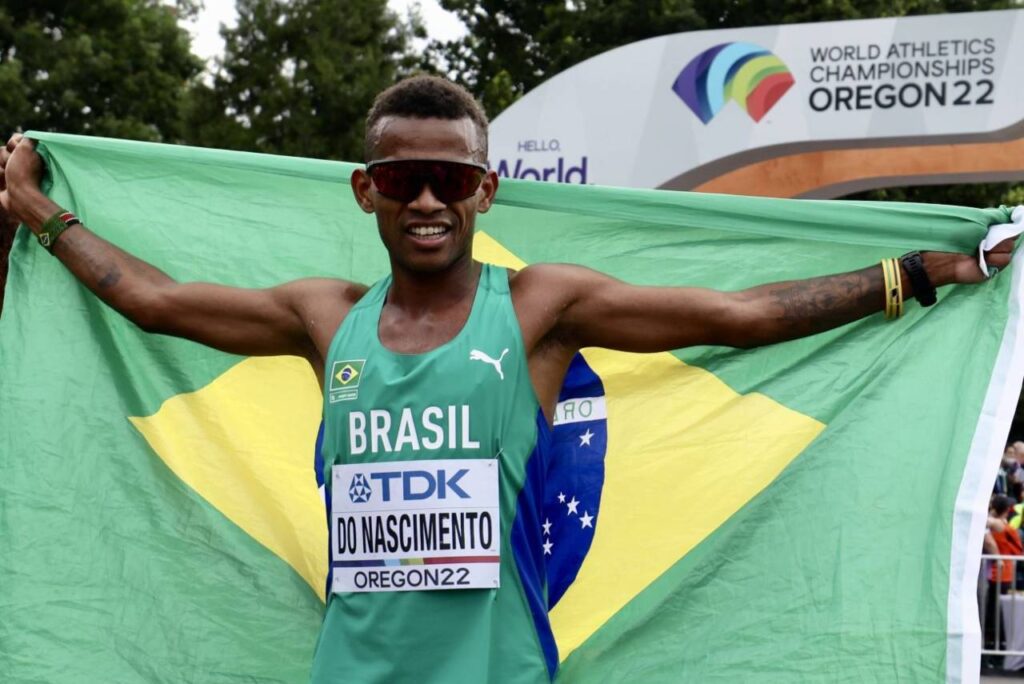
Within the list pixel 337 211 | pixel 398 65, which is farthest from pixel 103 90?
pixel 337 211

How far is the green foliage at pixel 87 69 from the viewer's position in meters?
28.2

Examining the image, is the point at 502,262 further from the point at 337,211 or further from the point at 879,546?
the point at 879,546

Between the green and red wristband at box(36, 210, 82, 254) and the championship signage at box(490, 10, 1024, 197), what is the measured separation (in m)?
10.7

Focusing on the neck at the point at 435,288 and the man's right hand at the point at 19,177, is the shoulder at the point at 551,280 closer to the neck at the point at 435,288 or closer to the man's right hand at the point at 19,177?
the neck at the point at 435,288

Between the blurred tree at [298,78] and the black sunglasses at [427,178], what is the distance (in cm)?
2938

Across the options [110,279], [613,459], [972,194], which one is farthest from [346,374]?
[972,194]

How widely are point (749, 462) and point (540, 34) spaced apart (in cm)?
2885

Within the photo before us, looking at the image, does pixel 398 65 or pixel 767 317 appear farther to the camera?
pixel 398 65

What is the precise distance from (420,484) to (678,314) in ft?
2.57

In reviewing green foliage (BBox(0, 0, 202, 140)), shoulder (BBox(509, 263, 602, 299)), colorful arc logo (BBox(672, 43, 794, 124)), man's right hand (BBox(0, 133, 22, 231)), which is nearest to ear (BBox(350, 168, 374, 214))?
shoulder (BBox(509, 263, 602, 299))

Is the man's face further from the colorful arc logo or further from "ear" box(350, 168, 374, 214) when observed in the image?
the colorful arc logo

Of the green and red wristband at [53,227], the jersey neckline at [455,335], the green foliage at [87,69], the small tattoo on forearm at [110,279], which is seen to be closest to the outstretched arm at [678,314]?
the jersey neckline at [455,335]

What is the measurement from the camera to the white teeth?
3855 millimetres

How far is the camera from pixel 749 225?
4652 mm
